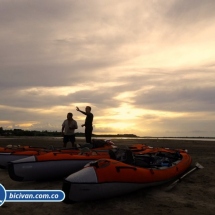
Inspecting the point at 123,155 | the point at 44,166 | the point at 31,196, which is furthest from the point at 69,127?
the point at 31,196

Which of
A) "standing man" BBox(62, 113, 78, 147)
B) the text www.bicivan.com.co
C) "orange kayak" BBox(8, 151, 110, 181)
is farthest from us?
"standing man" BBox(62, 113, 78, 147)

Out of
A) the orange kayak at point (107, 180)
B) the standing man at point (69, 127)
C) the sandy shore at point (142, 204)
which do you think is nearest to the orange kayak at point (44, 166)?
the sandy shore at point (142, 204)

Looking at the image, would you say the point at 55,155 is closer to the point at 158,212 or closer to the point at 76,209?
the point at 76,209

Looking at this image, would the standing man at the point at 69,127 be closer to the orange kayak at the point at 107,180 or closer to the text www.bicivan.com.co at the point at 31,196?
the orange kayak at the point at 107,180

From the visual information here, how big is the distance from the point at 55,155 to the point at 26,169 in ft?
2.91

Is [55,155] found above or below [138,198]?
above

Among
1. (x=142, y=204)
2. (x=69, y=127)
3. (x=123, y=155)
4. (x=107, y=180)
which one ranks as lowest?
(x=142, y=204)

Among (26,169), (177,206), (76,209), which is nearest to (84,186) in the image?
(76,209)

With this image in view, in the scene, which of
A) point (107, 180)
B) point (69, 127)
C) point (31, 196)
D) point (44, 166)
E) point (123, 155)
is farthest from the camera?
point (69, 127)

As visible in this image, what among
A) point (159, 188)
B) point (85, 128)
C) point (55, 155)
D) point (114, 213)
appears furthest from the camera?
point (85, 128)

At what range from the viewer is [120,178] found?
19.5ft

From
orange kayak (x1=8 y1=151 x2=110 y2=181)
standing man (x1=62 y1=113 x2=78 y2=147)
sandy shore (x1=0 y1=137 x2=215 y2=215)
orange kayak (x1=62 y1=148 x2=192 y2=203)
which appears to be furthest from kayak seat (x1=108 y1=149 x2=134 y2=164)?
standing man (x1=62 y1=113 x2=78 y2=147)

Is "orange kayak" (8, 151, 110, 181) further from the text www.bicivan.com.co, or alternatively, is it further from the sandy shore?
the text www.bicivan.com.co

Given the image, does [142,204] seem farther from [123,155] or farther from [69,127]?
[69,127]
